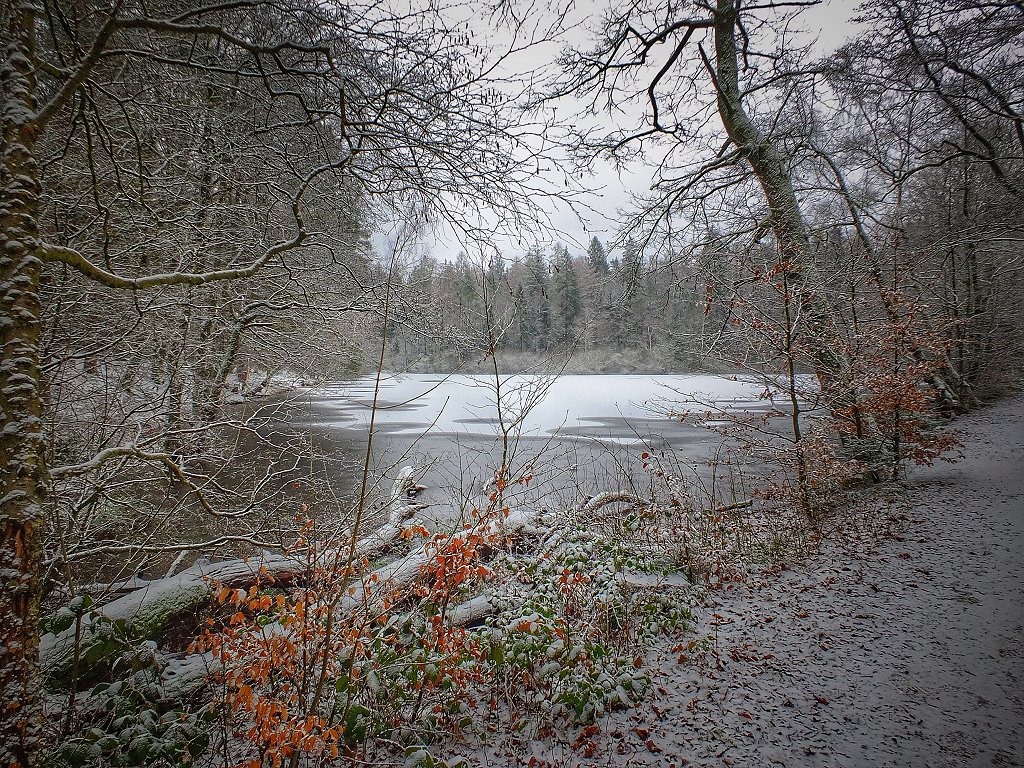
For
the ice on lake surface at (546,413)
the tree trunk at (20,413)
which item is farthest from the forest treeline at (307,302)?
the ice on lake surface at (546,413)

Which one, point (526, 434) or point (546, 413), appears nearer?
point (526, 434)

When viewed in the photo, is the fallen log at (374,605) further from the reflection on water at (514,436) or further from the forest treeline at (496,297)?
the forest treeline at (496,297)

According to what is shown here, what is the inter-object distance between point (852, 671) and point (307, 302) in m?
5.46

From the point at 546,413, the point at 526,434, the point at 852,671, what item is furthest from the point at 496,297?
the point at 546,413

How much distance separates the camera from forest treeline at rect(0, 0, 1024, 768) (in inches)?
76.8

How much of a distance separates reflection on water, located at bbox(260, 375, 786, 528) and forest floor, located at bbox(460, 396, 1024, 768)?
199 cm

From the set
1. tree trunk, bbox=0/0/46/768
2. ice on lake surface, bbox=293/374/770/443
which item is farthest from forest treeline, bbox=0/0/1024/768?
ice on lake surface, bbox=293/374/770/443

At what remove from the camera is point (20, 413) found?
158 centimetres

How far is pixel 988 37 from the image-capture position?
16.9 ft

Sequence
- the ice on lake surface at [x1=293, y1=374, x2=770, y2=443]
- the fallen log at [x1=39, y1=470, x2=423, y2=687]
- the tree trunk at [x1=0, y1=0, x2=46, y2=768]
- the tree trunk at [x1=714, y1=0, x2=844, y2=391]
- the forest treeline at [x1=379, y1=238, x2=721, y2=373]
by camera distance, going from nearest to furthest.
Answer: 1. the tree trunk at [x1=0, y1=0, x2=46, y2=768]
2. the fallen log at [x1=39, y1=470, x2=423, y2=687]
3. the forest treeline at [x1=379, y1=238, x2=721, y2=373]
4. the tree trunk at [x1=714, y1=0, x2=844, y2=391]
5. the ice on lake surface at [x1=293, y1=374, x2=770, y2=443]

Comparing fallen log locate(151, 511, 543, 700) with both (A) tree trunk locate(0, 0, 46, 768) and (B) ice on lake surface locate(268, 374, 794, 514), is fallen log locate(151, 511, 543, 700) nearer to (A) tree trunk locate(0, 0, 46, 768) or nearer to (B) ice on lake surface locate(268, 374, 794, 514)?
(A) tree trunk locate(0, 0, 46, 768)

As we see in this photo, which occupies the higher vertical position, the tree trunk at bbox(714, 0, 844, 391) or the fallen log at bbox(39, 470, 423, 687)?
the tree trunk at bbox(714, 0, 844, 391)

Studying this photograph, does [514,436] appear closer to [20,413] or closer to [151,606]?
[151,606]

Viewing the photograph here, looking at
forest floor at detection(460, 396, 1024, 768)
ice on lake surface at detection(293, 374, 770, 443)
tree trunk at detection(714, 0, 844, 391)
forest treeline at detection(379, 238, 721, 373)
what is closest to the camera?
forest floor at detection(460, 396, 1024, 768)
